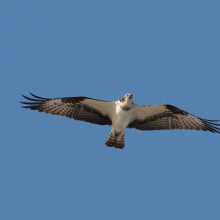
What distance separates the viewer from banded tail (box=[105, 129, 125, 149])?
55.9 feet

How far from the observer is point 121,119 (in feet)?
54.4

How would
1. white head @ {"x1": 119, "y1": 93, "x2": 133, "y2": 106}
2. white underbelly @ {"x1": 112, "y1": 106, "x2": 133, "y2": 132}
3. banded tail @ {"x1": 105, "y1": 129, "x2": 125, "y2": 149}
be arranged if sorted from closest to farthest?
white head @ {"x1": 119, "y1": 93, "x2": 133, "y2": 106} < white underbelly @ {"x1": 112, "y1": 106, "x2": 133, "y2": 132} < banded tail @ {"x1": 105, "y1": 129, "x2": 125, "y2": 149}

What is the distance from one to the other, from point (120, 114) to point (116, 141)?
3.49 ft

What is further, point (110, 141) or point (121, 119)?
point (110, 141)

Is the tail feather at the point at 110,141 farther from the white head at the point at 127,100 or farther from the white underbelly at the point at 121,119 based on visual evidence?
the white head at the point at 127,100

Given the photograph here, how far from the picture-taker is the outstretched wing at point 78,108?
16.5 m

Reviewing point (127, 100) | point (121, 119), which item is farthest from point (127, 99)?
point (121, 119)

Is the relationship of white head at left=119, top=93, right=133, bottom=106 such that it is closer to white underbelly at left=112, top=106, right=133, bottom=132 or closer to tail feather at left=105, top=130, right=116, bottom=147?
white underbelly at left=112, top=106, right=133, bottom=132

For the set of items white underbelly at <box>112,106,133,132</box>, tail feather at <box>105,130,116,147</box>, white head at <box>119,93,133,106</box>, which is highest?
white head at <box>119,93,133,106</box>

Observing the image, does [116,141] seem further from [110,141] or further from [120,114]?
[120,114]

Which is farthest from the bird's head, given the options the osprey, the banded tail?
the banded tail

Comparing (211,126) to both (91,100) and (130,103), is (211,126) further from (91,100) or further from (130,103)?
(91,100)

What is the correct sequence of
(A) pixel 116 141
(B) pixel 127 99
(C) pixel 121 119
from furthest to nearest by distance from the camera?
(A) pixel 116 141 < (C) pixel 121 119 < (B) pixel 127 99

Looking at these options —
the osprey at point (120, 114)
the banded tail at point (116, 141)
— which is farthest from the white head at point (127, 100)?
the banded tail at point (116, 141)
